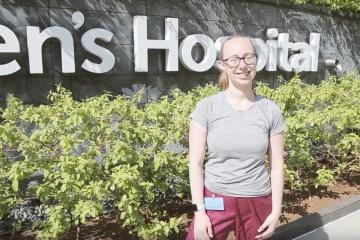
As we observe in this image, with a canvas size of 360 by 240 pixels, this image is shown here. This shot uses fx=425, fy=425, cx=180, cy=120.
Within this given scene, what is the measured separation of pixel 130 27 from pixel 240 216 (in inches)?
197

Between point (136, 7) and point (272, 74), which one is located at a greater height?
point (136, 7)

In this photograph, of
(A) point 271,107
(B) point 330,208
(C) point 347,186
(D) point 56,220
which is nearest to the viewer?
(A) point 271,107

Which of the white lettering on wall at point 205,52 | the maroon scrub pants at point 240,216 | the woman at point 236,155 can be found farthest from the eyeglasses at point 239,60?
the white lettering on wall at point 205,52

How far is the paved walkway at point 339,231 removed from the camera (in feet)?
13.7

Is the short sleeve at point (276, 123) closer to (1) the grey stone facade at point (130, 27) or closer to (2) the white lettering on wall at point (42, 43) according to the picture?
(2) the white lettering on wall at point (42, 43)

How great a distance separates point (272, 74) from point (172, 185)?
551 centimetres

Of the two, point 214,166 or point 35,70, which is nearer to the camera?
point 214,166

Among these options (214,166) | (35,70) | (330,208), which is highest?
(35,70)

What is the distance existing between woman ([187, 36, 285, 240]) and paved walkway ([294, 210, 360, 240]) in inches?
76.5

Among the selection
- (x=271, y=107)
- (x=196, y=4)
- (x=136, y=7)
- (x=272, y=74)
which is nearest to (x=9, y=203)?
(x=271, y=107)

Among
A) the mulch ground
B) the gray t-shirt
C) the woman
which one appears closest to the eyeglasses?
the woman

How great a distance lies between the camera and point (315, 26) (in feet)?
32.8

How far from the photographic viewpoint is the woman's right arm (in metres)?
2.32

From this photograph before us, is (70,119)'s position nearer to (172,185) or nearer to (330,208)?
(172,185)
